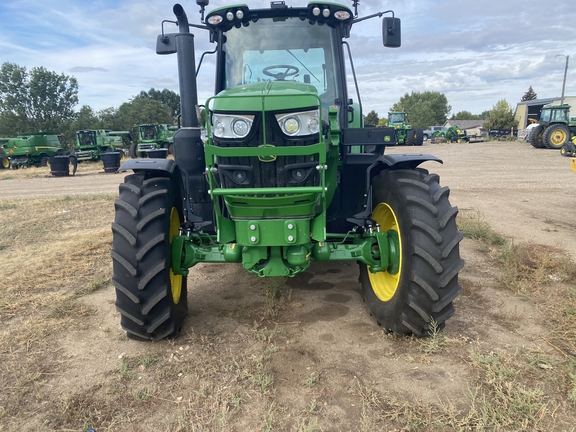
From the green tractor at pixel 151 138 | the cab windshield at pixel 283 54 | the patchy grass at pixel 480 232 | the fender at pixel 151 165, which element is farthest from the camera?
the green tractor at pixel 151 138

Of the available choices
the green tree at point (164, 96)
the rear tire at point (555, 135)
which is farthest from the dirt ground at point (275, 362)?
the green tree at point (164, 96)

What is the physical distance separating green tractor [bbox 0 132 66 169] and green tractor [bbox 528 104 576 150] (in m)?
29.5

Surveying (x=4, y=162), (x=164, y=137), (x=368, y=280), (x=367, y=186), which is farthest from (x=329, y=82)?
(x=4, y=162)

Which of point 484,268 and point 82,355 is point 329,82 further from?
point 82,355

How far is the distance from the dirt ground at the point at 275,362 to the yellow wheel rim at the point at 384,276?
0.30m

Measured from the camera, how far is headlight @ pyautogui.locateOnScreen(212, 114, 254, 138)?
114 inches

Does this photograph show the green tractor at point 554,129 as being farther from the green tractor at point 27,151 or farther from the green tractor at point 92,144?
the green tractor at point 27,151

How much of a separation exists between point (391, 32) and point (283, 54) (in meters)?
1.06

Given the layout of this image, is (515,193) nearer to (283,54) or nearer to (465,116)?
(283,54)

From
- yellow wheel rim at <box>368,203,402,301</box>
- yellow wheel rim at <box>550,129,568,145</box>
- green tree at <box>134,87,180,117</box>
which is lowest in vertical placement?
yellow wheel rim at <box>368,203,402,301</box>

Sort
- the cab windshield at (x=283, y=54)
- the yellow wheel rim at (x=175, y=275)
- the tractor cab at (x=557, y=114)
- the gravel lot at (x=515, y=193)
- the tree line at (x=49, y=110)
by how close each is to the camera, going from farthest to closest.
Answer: the tree line at (x=49, y=110) → the tractor cab at (x=557, y=114) → the gravel lot at (x=515, y=193) → the cab windshield at (x=283, y=54) → the yellow wheel rim at (x=175, y=275)

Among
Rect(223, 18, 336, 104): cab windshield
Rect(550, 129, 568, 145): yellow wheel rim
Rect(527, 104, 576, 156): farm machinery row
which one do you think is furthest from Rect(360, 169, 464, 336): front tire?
Rect(550, 129, 568, 145): yellow wheel rim

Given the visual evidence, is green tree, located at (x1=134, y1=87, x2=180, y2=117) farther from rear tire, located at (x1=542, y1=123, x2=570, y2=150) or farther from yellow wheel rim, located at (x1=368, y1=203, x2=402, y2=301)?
yellow wheel rim, located at (x1=368, y1=203, x2=402, y2=301)

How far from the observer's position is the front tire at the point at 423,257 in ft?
10.2
